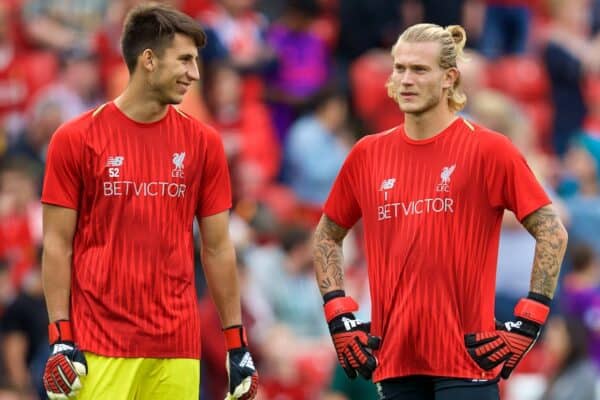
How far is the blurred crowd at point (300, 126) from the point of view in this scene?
14.6 m

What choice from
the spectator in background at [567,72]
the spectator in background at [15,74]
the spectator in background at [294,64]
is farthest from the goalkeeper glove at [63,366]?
the spectator in background at [567,72]

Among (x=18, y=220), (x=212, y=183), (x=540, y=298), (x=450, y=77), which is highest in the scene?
(x=18, y=220)

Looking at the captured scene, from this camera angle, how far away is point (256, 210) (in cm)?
1675

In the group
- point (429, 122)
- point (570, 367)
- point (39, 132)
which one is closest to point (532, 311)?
point (429, 122)

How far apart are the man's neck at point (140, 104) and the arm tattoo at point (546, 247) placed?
2.07 metres

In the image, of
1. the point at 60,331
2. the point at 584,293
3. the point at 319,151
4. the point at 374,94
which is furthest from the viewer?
the point at 374,94

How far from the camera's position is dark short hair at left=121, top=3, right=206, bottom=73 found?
970 centimetres

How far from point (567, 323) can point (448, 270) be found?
15.4 ft

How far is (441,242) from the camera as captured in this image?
9430mm

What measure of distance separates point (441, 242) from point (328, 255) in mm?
821

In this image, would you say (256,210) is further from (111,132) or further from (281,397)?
(111,132)

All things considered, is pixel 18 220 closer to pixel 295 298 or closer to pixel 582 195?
pixel 295 298

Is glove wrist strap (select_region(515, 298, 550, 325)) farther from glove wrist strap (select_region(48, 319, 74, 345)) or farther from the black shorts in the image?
glove wrist strap (select_region(48, 319, 74, 345))

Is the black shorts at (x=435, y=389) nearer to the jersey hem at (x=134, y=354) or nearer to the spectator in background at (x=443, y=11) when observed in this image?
the jersey hem at (x=134, y=354)
